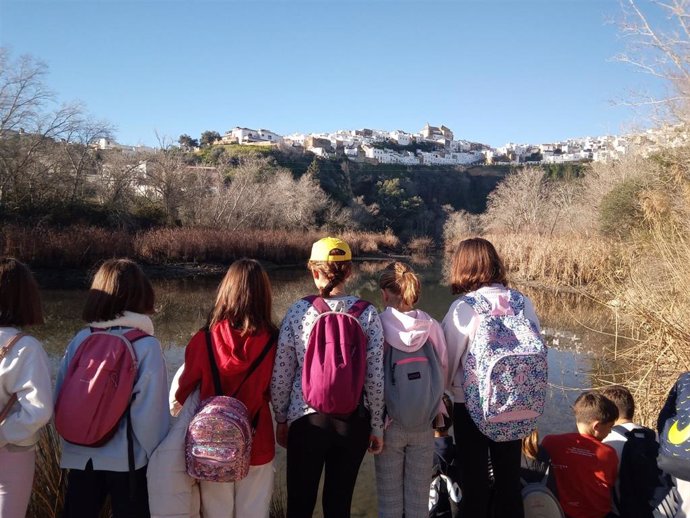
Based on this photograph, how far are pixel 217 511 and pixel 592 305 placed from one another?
14.7 m

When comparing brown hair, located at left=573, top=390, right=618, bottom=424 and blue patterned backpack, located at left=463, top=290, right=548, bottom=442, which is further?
brown hair, located at left=573, top=390, right=618, bottom=424

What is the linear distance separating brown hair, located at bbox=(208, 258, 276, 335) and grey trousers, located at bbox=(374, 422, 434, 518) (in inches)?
31.7

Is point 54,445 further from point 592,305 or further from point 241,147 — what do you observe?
point 241,147

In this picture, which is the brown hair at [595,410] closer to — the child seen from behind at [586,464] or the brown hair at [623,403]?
the child seen from behind at [586,464]

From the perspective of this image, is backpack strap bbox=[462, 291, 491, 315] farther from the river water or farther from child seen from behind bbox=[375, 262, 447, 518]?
the river water

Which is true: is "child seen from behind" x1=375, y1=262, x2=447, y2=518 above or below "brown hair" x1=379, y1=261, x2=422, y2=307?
below

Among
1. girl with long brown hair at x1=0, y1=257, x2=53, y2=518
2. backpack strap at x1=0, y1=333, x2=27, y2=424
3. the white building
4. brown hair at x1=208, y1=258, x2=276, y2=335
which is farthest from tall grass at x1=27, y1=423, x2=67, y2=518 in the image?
the white building

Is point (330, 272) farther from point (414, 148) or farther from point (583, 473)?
point (414, 148)

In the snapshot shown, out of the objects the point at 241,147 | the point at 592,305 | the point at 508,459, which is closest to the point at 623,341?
→ the point at 592,305

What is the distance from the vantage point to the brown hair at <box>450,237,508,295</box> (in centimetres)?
249

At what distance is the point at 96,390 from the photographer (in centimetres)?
190

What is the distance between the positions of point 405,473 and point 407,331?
0.69 meters

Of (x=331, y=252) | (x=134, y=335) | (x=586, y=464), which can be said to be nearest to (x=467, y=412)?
(x=586, y=464)

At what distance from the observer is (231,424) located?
1.95 meters
